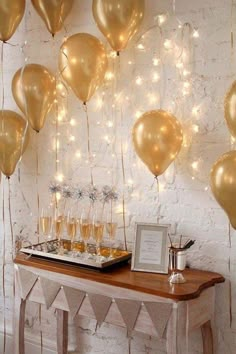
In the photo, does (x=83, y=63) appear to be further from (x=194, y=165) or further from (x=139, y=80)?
(x=194, y=165)

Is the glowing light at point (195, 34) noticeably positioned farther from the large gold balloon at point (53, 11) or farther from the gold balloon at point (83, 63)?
the large gold balloon at point (53, 11)

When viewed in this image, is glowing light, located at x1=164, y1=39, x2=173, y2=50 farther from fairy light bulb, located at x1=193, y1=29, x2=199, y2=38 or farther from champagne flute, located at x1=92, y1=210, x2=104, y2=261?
champagne flute, located at x1=92, y1=210, x2=104, y2=261

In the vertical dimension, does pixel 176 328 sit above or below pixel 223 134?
below

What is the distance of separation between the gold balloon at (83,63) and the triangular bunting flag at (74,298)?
815 millimetres

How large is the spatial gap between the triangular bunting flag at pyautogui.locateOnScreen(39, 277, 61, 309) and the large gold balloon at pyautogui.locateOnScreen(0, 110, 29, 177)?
0.57 meters

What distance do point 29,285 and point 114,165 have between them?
26.0 inches

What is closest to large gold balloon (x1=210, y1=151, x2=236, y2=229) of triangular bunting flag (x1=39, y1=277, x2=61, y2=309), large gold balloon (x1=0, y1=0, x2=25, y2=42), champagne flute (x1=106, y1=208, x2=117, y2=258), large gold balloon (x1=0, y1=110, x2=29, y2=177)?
champagne flute (x1=106, y1=208, x2=117, y2=258)

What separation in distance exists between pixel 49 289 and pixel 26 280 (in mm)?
141

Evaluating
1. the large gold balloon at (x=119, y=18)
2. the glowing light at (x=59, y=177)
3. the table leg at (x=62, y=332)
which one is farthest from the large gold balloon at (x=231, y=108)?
the table leg at (x=62, y=332)

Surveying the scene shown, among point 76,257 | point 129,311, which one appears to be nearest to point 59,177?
point 76,257

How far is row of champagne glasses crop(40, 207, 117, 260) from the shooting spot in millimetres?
2070

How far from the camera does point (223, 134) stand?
75.2 inches

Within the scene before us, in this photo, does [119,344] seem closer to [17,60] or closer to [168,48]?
[168,48]

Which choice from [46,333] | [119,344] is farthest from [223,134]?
[46,333]
